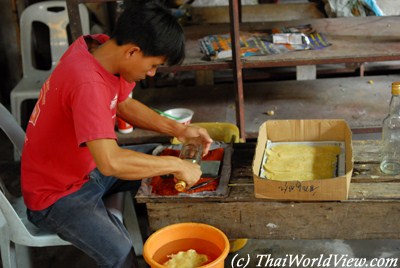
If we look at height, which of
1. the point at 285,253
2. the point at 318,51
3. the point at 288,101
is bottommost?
the point at 285,253

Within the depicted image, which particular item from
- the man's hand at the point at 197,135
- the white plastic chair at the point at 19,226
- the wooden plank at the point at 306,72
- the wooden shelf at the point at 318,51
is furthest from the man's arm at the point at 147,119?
the wooden plank at the point at 306,72

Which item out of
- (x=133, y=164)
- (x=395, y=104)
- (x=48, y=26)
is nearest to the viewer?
(x=133, y=164)

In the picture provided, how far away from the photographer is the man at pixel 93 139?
2061 mm

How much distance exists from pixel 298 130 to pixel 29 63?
292 cm

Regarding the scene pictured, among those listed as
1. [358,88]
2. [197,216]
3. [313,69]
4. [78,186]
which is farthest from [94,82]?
[313,69]

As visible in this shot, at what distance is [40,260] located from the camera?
320cm

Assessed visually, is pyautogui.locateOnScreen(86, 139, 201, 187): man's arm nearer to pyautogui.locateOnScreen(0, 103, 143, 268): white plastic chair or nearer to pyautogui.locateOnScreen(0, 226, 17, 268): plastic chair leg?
pyautogui.locateOnScreen(0, 103, 143, 268): white plastic chair

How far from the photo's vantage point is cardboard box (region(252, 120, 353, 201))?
210cm

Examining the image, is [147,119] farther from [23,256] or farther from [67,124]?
[23,256]

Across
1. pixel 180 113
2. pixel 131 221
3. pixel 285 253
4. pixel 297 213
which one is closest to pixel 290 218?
pixel 297 213

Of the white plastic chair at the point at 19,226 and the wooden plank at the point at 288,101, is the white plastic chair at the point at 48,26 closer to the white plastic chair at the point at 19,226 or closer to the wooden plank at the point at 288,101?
the wooden plank at the point at 288,101

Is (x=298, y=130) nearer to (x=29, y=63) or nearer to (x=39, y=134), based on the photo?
(x=39, y=134)

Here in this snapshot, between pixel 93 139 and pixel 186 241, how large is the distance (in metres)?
0.63

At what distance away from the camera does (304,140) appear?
8.48ft
